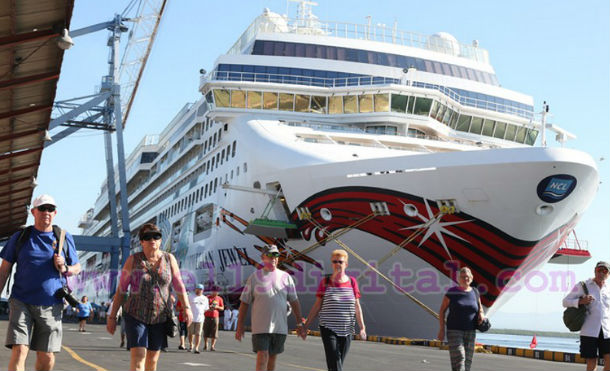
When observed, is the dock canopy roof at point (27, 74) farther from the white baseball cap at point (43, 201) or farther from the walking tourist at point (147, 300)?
the walking tourist at point (147, 300)

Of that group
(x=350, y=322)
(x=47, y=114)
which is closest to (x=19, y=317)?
(x=350, y=322)

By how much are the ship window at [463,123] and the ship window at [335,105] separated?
176 inches

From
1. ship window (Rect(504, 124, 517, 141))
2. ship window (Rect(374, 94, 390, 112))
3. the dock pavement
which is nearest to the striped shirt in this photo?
the dock pavement

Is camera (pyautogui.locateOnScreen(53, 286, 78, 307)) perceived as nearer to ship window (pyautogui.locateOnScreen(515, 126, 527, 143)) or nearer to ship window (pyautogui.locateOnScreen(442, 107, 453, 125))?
ship window (pyautogui.locateOnScreen(442, 107, 453, 125))

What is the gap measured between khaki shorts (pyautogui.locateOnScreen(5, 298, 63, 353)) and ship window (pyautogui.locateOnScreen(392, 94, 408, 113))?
22356 mm

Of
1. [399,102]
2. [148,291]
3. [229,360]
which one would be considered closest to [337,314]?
[148,291]

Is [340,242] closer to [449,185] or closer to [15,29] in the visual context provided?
[449,185]

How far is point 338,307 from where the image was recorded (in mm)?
7973

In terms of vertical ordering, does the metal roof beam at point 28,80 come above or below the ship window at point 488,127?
below

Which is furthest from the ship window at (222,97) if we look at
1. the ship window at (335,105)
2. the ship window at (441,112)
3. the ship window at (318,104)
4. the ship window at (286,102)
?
the ship window at (441,112)

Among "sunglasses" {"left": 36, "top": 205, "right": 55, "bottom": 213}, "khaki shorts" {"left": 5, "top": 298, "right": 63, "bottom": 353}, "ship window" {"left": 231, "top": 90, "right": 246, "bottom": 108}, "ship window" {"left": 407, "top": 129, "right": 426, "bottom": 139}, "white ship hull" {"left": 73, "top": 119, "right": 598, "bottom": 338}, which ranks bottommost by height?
"khaki shorts" {"left": 5, "top": 298, "right": 63, "bottom": 353}

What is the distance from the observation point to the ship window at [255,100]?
97.8 feet

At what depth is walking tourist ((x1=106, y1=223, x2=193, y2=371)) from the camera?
6.55 m

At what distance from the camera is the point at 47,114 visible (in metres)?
22.4
